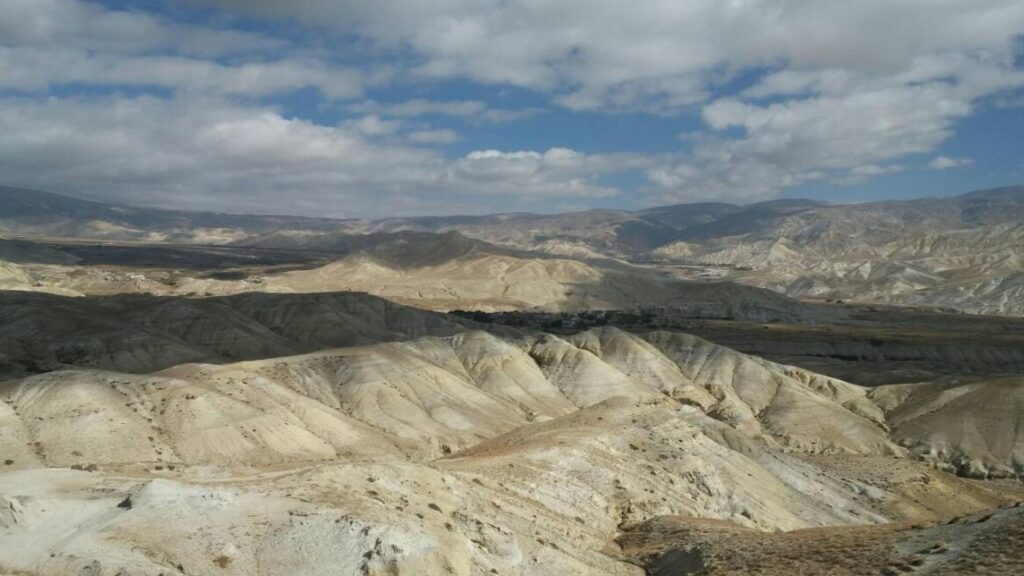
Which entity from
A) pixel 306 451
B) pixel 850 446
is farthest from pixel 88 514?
pixel 850 446

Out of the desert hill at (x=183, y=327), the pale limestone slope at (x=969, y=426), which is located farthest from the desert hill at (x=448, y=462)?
the desert hill at (x=183, y=327)

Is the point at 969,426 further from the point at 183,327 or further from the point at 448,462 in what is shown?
the point at 183,327

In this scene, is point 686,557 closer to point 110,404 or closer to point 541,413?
point 110,404

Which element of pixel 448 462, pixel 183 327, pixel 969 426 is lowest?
pixel 969 426

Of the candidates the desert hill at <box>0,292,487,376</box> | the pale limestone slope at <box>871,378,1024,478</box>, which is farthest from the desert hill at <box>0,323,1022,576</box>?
the desert hill at <box>0,292,487,376</box>

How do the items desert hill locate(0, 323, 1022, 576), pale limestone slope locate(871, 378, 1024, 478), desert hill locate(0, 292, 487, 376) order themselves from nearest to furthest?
desert hill locate(0, 323, 1022, 576)
pale limestone slope locate(871, 378, 1024, 478)
desert hill locate(0, 292, 487, 376)

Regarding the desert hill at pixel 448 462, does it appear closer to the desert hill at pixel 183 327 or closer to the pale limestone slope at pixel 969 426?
the pale limestone slope at pixel 969 426

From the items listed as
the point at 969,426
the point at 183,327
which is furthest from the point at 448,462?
the point at 183,327

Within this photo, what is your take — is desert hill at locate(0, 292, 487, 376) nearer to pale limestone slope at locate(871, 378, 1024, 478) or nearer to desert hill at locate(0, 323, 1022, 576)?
desert hill at locate(0, 323, 1022, 576)

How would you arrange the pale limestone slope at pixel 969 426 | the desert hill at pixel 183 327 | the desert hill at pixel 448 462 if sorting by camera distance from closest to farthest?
the desert hill at pixel 448 462 < the pale limestone slope at pixel 969 426 < the desert hill at pixel 183 327

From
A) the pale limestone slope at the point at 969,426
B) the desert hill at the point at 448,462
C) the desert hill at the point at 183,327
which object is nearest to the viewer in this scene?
the desert hill at the point at 448,462

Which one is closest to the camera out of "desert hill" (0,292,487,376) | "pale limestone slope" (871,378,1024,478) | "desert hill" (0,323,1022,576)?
"desert hill" (0,323,1022,576)
